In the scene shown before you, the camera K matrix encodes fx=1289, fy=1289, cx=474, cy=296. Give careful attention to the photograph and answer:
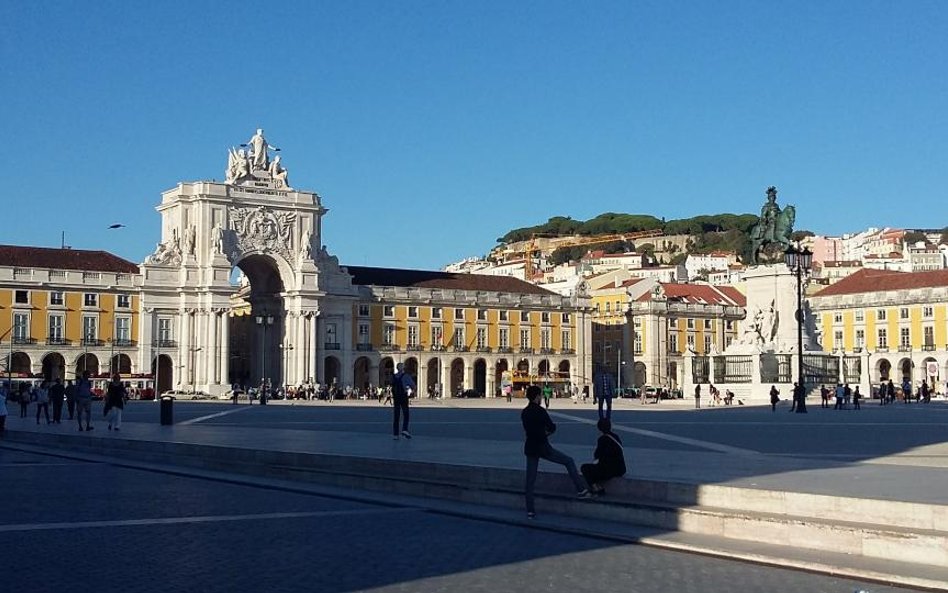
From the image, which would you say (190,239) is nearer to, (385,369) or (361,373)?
(361,373)

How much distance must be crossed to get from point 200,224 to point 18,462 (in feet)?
224

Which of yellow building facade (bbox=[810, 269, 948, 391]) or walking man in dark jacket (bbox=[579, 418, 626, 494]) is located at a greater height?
yellow building facade (bbox=[810, 269, 948, 391])

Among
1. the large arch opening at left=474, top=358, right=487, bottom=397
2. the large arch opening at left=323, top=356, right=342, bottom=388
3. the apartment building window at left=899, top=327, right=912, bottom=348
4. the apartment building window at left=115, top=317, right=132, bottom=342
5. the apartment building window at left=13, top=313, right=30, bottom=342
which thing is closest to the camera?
the apartment building window at left=13, top=313, right=30, bottom=342

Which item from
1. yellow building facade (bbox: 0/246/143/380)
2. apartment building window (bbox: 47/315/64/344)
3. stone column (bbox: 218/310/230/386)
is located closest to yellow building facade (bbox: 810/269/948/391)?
stone column (bbox: 218/310/230/386)

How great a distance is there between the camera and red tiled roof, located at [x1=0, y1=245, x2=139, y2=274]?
3388 inches

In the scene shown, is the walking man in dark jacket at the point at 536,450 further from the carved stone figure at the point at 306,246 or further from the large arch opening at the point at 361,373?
the large arch opening at the point at 361,373

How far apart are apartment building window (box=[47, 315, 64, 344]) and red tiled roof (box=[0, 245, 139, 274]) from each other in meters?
3.46

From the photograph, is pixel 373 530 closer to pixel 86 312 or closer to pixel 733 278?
pixel 86 312

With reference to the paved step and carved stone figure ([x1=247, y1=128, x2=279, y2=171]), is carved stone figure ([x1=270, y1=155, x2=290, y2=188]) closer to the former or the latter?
carved stone figure ([x1=247, y1=128, x2=279, y2=171])

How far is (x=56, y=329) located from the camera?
8512cm

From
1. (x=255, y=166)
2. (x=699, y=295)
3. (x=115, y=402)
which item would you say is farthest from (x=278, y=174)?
(x=115, y=402)

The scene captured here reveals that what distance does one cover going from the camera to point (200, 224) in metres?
89.0

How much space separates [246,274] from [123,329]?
38.6ft

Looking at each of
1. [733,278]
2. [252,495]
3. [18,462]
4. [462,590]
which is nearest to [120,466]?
[18,462]
